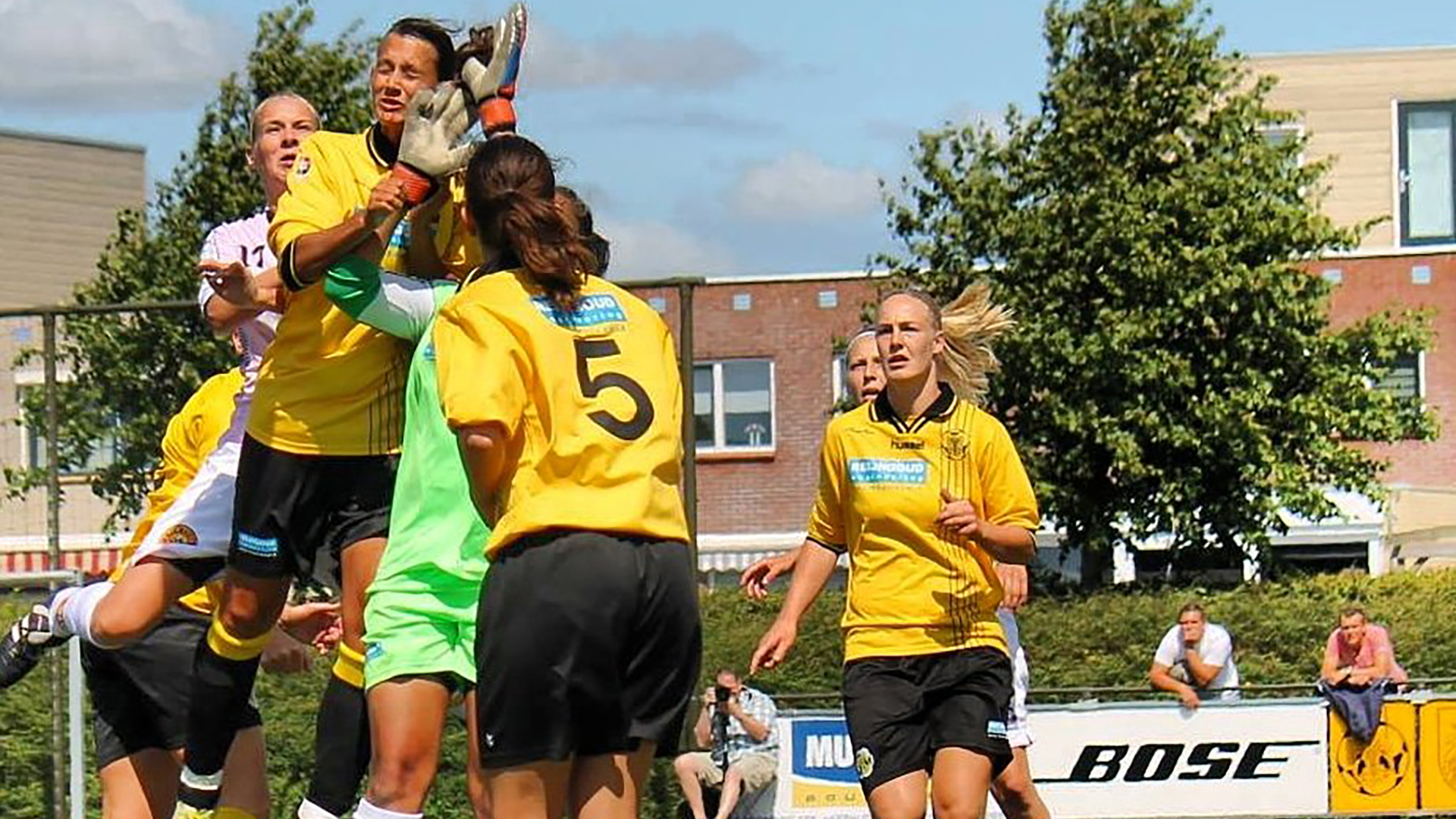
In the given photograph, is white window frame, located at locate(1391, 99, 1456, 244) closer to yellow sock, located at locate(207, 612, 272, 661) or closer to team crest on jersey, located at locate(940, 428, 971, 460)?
team crest on jersey, located at locate(940, 428, 971, 460)

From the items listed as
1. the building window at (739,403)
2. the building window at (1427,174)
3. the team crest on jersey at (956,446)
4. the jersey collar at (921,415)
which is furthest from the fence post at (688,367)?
the building window at (1427,174)

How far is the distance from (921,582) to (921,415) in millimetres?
577

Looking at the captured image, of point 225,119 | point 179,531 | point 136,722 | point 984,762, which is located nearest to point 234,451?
point 179,531

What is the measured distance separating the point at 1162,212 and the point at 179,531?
2027 cm

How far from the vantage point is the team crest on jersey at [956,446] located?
8.00 meters

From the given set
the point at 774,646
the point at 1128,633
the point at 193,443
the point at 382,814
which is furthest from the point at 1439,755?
the point at 382,814

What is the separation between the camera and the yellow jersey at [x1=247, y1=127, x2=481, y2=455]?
6473 mm

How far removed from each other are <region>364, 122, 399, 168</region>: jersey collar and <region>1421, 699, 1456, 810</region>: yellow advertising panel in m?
10.2

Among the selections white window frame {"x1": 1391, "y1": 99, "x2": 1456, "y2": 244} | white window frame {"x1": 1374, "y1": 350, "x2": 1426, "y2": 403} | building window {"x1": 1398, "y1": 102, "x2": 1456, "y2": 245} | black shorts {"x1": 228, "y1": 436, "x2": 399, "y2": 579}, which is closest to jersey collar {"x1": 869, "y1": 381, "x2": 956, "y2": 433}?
black shorts {"x1": 228, "y1": 436, "x2": 399, "y2": 579}

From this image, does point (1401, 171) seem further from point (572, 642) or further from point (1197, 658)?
point (572, 642)

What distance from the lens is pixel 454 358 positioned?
17.5 feet

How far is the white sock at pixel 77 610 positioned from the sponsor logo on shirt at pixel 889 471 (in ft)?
7.99

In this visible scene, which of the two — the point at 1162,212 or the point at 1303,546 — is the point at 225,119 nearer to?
the point at 1162,212

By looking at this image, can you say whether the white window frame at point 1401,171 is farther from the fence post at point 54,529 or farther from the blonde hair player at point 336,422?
the blonde hair player at point 336,422
